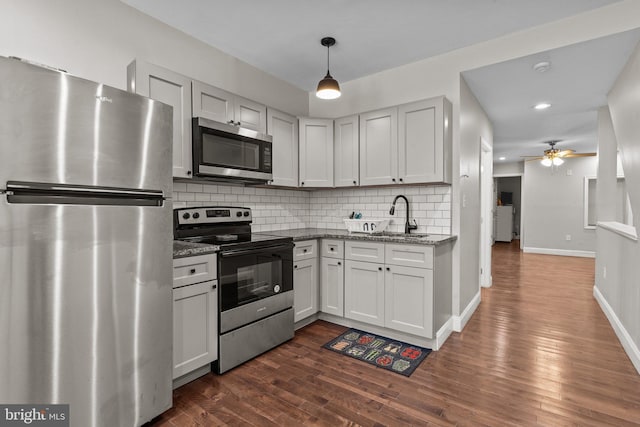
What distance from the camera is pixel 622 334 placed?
2.82m

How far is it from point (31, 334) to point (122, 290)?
0.37 m

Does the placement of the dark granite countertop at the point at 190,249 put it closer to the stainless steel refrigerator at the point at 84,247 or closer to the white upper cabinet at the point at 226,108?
the stainless steel refrigerator at the point at 84,247

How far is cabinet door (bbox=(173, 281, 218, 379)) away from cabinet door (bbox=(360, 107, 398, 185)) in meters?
1.93

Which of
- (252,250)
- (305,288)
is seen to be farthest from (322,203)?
(252,250)

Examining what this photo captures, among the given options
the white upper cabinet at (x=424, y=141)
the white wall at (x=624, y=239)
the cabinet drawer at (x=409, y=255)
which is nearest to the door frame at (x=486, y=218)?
the white wall at (x=624, y=239)

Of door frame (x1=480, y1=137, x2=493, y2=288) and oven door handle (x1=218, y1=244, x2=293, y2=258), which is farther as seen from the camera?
door frame (x1=480, y1=137, x2=493, y2=288)

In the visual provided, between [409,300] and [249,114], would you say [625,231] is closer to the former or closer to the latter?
[409,300]

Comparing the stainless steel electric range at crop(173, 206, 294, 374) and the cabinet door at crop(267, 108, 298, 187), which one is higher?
the cabinet door at crop(267, 108, 298, 187)

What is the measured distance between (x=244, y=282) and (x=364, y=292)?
1186mm

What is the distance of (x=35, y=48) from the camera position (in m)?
1.97

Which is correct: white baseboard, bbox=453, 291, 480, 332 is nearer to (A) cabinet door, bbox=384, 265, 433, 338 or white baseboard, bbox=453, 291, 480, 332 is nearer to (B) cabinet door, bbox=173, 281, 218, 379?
(A) cabinet door, bbox=384, 265, 433, 338

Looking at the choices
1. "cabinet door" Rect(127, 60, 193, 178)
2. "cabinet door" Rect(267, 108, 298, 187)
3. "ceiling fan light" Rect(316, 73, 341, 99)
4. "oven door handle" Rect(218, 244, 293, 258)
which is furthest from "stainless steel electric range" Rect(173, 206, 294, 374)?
"ceiling fan light" Rect(316, 73, 341, 99)

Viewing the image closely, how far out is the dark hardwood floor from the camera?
6.04 feet

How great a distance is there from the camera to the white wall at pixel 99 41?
1.93 m
